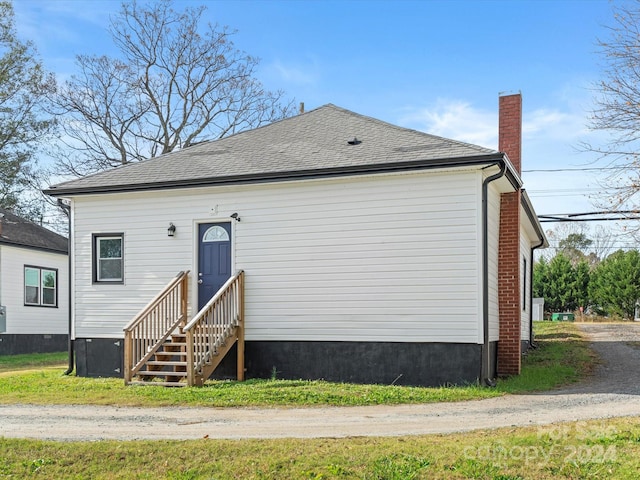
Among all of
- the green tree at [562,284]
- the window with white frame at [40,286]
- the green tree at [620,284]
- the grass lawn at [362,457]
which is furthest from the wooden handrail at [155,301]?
the green tree at [562,284]

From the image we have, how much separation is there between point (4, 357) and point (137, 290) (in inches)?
374

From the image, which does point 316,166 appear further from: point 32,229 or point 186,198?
point 32,229

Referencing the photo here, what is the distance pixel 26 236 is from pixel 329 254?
15.1 meters

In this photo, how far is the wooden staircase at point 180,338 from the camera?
12.4 meters

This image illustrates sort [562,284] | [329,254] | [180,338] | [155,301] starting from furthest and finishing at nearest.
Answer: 1. [562,284]
2. [180,338]
3. [155,301]
4. [329,254]

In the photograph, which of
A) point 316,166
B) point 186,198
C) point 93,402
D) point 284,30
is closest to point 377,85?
point 284,30

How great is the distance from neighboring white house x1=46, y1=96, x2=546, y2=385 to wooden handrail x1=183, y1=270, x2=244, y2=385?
1.02ft

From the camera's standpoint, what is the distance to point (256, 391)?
11.4m

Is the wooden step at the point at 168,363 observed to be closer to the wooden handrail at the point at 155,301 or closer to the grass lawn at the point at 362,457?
the wooden handrail at the point at 155,301

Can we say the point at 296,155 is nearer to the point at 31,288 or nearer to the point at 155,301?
the point at 155,301

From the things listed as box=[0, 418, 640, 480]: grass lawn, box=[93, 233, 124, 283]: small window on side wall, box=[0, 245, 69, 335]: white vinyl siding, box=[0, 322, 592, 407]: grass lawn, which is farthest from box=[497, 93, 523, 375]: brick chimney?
box=[0, 245, 69, 335]: white vinyl siding

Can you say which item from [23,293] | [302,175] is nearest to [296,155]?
[302,175]

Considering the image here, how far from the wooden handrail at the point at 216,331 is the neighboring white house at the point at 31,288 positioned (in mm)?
12005

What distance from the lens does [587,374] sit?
13.6 m
